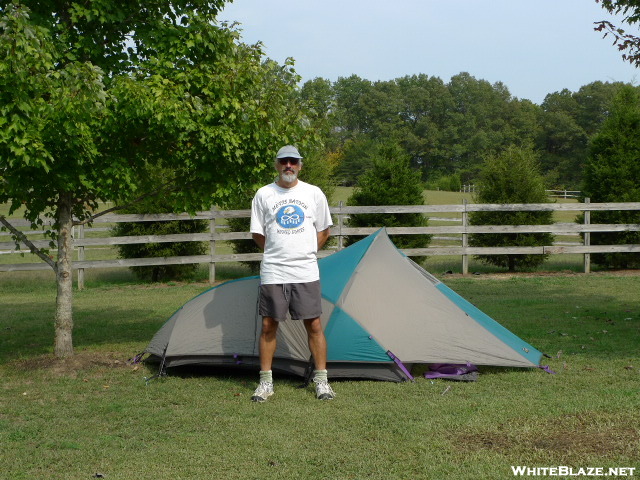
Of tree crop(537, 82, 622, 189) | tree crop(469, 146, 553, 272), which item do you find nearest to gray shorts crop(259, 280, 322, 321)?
tree crop(469, 146, 553, 272)

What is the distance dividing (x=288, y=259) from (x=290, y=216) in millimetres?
355

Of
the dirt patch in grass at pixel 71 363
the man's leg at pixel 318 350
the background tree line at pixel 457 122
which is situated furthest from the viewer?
the background tree line at pixel 457 122

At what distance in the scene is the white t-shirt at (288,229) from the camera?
19.9 ft

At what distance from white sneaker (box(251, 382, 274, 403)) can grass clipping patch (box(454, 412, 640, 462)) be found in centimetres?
173

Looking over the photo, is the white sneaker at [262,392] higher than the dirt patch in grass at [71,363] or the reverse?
higher

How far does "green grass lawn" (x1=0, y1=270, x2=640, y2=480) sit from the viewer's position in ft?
14.4

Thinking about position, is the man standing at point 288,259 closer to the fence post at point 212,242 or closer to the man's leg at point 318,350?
the man's leg at point 318,350

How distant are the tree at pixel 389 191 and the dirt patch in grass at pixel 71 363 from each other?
29.6 ft

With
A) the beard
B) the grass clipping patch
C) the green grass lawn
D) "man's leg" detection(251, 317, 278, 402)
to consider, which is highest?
the beard

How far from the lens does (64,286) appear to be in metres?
7.31

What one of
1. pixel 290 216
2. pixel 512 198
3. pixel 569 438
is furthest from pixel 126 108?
pixel 512 198

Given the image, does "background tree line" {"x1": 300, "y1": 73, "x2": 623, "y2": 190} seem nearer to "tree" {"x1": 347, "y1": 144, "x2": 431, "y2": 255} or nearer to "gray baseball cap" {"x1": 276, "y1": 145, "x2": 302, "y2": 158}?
"tree" {"x1": 347, "y1": 144, "x2": 431, "y2": 255}

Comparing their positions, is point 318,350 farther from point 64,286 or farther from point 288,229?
point 64,286

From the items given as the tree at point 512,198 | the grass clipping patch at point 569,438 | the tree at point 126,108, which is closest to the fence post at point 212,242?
the tree at point 512,198
